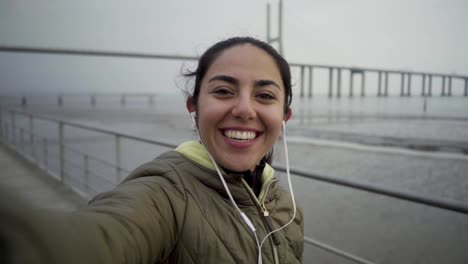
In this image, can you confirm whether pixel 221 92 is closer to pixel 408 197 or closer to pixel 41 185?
pixel 408 197

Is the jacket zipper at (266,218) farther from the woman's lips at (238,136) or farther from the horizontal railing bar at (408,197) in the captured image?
the horizontal railing bar at (408,197)

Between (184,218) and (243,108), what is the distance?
9.6 inches

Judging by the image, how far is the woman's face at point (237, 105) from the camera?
0.64 metres

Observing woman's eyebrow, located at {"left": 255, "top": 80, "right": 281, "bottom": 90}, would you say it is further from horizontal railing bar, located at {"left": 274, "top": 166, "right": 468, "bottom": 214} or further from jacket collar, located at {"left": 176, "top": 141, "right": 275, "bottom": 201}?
horizontal railing bar, located at {"left": 274, "top": 166, "right": 468, "bottom": 214}

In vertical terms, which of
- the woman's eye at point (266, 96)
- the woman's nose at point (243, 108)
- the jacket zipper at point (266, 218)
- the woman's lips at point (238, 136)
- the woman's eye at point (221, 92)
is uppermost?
the woman's eye at point (221, 92)

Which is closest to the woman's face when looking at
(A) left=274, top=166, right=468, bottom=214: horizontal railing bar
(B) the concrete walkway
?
(A) left=274, top=166, right=468, bottom=214: horizontal railing bar

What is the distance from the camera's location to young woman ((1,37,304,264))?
473mm

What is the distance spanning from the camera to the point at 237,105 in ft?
2.09

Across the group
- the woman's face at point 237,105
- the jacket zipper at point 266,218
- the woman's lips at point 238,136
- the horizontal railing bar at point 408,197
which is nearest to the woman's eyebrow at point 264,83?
the woman's face at point 237,105

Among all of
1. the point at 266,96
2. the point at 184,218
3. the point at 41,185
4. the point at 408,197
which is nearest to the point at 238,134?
the point at 266,96

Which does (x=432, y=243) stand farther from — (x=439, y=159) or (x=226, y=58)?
(x=439, y=159)

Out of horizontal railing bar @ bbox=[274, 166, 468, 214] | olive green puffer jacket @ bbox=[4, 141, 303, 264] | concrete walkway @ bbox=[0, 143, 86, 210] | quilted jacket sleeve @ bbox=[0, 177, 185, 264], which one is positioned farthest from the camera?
concrete walkway @ bbox=[0, 143, 86, 210]

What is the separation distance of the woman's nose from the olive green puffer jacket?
0.36 ft

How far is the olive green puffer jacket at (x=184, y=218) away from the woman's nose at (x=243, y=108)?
0.36ft
